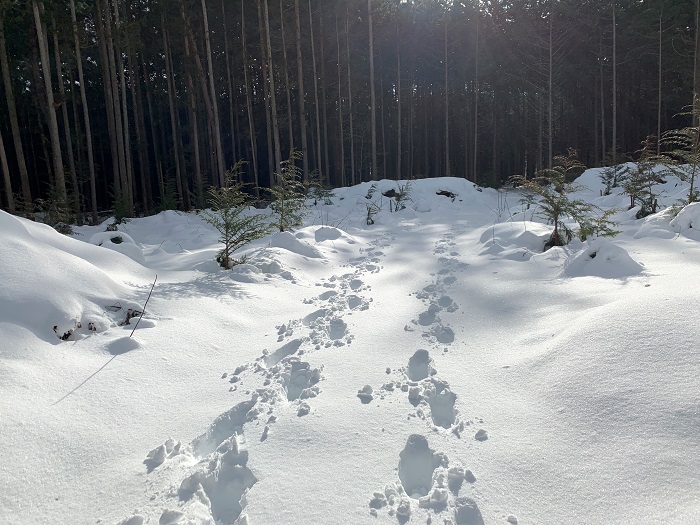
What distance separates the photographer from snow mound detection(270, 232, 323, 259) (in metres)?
6.55

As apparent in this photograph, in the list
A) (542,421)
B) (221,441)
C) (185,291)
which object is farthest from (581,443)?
(185,291)

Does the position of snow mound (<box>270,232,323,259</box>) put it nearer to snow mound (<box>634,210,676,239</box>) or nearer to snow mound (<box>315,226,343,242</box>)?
snow mound (<box>315,226,343,242</box>)

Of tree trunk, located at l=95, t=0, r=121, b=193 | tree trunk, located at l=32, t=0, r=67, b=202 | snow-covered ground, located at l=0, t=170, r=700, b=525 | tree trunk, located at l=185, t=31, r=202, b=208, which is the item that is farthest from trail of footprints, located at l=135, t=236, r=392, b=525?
tree trunk, located at l=95, t=0, r=121, b=193

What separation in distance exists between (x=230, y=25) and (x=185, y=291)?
22.2 metres

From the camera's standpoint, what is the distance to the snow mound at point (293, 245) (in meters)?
6.55

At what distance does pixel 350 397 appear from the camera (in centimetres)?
252

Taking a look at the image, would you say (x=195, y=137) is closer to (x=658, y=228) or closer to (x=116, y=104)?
(x=116, y=104)

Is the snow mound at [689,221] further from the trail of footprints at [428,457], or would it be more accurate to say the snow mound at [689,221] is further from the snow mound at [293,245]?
the snow mound at [293,245]

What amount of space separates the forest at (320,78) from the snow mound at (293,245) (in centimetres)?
959

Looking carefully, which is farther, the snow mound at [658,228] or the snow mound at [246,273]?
the snow mound at [658,228]

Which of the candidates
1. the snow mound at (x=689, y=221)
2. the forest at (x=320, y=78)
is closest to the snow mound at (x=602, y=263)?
the snow mound at (x=689, y=221)

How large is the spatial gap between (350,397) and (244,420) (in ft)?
2.02

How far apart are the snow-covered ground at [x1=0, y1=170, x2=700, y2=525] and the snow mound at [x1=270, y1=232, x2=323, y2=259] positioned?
189cm

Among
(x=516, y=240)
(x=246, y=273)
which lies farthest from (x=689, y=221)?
(x=246, y=273)
